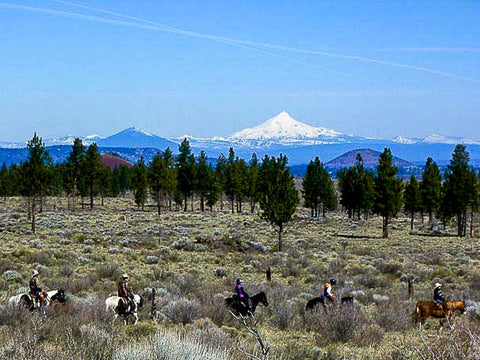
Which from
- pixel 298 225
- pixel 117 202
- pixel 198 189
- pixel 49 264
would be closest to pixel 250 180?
pixel 198 189

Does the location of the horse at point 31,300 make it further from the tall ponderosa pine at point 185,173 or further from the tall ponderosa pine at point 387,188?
the tall ponderosa pine at point 185,173

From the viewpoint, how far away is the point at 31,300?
45.9 ft

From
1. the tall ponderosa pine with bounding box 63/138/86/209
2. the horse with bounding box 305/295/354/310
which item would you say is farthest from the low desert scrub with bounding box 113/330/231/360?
the tall ponderosa pine with bounding box 63/138/86/209

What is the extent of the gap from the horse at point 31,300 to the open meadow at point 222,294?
49 cm

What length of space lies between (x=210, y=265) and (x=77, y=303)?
14.2 metres

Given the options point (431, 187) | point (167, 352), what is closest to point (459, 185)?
point (431, 187)

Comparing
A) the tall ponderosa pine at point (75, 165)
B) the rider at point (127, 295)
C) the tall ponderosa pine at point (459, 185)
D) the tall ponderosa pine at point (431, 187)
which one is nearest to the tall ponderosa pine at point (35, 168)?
the rider at point (127, 295)

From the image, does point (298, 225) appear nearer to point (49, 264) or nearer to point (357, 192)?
point (357, 192)

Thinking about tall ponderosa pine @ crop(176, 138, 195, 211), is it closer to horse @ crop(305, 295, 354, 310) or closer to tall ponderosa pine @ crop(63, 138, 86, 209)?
tall ponderosa pine @ crop(63, 138, 86, 209)

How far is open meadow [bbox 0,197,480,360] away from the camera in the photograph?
319 inches

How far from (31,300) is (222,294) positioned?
742cm

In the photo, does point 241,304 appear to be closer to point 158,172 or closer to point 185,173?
point 158,172

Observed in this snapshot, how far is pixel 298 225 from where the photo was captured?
220 ft

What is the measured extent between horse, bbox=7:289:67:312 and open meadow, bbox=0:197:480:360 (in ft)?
1.61
